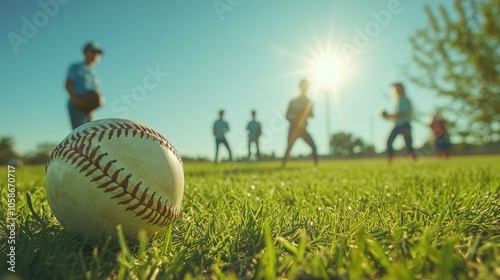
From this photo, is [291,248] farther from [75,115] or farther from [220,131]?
[220,131]

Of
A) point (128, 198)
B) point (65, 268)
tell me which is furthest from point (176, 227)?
point (65, 268)

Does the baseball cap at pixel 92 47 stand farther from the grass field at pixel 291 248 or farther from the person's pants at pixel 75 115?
the grass field at pixel 291 248

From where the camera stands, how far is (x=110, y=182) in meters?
1.75

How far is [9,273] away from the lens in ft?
4.37

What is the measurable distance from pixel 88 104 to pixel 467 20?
20.7 metres

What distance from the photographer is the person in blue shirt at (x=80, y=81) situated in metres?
6.60

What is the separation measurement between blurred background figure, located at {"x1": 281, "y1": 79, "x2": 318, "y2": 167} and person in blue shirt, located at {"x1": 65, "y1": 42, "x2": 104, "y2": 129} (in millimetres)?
4769

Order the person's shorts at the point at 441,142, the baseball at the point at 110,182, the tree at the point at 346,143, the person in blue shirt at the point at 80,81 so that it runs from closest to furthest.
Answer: the baseball at the point at 110,182 → the person in blue shirt at the point at 80,81 → the person's shorts at the point at 441,142 → the tree at the point at 346,143

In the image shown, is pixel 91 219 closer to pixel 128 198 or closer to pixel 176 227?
pixel 128 198

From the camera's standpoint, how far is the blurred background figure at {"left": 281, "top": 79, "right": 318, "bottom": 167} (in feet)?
30.1

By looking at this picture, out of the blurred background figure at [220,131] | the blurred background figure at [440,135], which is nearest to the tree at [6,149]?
the blurred background figure at [220,131]

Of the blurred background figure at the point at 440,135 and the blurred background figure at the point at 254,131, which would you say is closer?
the blurred background figure at the point at 254,131

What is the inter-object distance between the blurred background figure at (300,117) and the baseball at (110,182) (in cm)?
732

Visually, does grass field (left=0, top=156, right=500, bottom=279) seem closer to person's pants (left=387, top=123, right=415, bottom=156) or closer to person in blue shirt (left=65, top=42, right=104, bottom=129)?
person in blue shirt (left=65, top=42, right=104, bottom=129)
